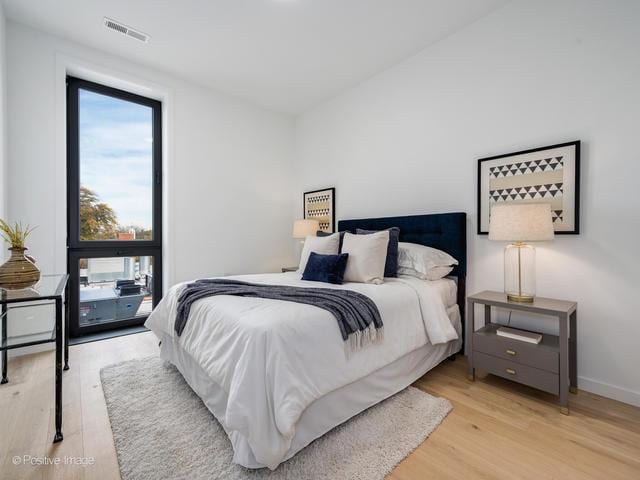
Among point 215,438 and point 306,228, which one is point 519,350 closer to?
point 215,438

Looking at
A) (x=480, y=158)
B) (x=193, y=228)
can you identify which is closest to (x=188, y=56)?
(x=193, y=228)

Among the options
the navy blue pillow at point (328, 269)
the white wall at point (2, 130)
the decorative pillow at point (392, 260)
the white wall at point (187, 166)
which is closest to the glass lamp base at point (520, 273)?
the decorative pillow at point (392, 260)

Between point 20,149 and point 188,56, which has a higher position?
point 188,56

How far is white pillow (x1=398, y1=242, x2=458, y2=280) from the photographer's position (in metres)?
2.50

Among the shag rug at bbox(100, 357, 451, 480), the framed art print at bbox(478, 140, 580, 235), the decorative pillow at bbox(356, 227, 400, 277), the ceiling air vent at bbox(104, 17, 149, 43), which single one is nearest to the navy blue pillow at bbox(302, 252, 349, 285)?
the decorative pillow at bbox(356, 227, 400, 277)

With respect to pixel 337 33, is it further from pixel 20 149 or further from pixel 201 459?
pixel 201 459

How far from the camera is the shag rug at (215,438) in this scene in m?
1.35

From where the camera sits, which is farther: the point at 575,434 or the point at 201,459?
the point at 575,434

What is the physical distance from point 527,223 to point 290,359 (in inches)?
67.5

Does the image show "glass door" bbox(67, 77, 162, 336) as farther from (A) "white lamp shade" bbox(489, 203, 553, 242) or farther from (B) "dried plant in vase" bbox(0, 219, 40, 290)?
(A) "white lamp shade" bbox(489, 203, 553, 242)

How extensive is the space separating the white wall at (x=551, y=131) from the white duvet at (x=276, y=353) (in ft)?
3.82

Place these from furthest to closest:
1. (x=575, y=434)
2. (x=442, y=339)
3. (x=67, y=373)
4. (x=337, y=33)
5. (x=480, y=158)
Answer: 1. (x=337, y=33)
2. (x=480, y=158)
3. (x=67, y=373)
4. (x=442, y=339)
5. (x=575, y=434)

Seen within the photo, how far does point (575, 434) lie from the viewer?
162 centimetres

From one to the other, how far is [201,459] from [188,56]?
3484 millimetres
